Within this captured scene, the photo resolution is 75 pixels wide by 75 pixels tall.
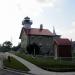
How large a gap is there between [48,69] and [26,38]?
152 feet

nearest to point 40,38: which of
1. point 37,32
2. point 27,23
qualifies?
point 37,32

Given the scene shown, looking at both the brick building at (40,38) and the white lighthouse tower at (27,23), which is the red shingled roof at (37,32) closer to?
the brick building at (40,38)

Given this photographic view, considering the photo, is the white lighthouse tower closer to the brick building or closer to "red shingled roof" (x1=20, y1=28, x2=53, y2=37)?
"red shingled roof" (x1=20, y1=28, x2=53, y2=37)

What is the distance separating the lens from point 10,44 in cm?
11112

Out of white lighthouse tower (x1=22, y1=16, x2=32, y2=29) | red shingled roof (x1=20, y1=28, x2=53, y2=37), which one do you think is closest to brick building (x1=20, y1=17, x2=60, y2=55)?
red shingled roof (x1=20, y1=28, x2=53, y2=37)

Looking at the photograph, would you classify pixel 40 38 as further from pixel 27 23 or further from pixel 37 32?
pixel 27 23

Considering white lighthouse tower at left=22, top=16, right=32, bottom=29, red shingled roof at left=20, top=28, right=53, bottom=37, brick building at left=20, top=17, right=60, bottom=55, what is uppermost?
white lighthouse tower at left=22, top=16, right=32, bottom=29

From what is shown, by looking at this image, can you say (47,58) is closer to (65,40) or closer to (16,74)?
(65,40)

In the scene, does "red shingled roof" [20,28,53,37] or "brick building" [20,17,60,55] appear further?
"red shingled roof" [20,28,53,37]

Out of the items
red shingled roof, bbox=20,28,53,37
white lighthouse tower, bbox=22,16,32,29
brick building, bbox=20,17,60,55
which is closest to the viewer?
brick building, bbox=20,17,60,55

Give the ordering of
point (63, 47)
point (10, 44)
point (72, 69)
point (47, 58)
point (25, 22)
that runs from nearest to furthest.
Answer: point (72, 69) → point (47, 58) → point (63, 47) → point (25, 22) → point (10, 44)

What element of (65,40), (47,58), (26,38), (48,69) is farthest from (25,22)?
(48,69)

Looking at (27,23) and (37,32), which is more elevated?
(27,23)

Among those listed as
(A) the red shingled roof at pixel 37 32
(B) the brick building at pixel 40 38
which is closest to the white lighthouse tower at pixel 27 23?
(A) the red shingled roof at pixel 37 32
